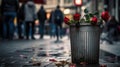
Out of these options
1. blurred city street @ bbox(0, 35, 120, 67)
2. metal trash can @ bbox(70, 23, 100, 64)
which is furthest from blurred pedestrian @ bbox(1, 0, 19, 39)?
metal trash can @ bbox(70, 23, 100, 64)

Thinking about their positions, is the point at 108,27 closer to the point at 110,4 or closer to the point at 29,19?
the point at 29,19

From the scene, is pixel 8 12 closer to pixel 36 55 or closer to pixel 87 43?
pixel 36 55

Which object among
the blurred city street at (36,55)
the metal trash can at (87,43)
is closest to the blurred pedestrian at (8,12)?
the blurred city street at (36,55)

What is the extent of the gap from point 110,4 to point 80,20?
63.1 ft


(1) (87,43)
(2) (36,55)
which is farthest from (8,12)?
(1) (87,43)

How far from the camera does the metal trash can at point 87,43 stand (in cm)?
697

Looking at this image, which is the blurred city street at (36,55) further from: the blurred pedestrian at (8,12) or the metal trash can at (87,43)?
the blurred pedestrian at (8,12)

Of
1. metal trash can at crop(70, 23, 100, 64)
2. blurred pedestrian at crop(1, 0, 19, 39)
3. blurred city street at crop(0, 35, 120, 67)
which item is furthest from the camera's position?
blurred pedestrian at crop(1, 0, 19, 39)

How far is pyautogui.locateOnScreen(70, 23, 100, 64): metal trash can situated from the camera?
22.9 feet

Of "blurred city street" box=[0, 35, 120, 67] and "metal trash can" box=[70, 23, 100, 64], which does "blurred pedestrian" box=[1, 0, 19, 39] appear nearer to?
"blurred city street" box=[0, 35, 120, 67]

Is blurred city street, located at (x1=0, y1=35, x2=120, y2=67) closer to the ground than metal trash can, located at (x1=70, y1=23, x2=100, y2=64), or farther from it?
closer to the ground

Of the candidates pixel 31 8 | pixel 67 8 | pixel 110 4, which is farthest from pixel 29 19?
pixel 67 8

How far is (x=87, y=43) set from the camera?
6.99 metres

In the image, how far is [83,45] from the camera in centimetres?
699
